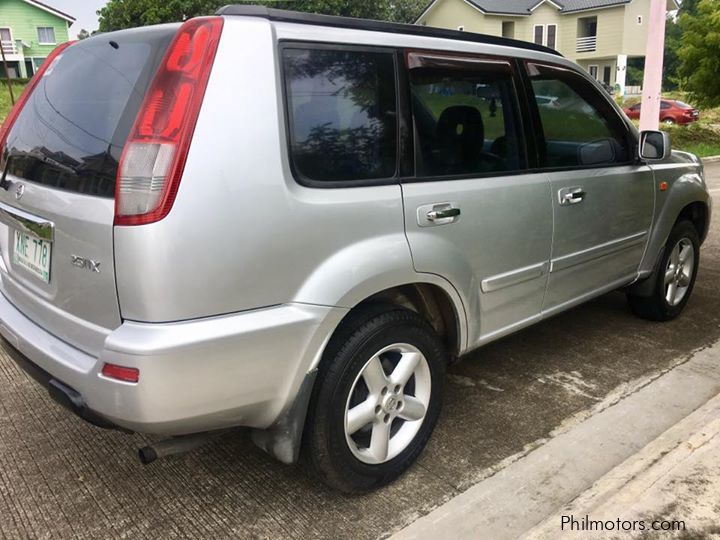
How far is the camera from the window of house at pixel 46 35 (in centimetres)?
4400

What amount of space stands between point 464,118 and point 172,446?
184 cm

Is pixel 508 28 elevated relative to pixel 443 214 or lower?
elevated

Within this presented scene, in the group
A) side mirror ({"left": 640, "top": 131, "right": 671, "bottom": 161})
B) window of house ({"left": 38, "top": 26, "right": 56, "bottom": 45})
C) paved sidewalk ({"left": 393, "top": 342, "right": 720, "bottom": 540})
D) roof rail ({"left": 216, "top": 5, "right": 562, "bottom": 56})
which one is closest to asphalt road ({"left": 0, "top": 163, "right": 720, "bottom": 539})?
paved sidewalk ({"left": 393, "top": 342, "right": 720, "bottom": 540})

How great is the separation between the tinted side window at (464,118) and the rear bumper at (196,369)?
35.2 inches

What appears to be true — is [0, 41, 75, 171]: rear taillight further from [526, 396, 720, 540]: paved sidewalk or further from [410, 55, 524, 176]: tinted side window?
[526, 396, 720, 540]: paved sidewalk

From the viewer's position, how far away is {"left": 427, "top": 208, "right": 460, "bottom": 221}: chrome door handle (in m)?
2.66

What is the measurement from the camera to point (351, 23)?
8.21 feet

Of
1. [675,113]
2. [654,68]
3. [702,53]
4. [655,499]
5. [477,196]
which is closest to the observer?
[655,499]

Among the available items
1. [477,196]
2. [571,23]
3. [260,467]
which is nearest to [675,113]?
[571,23]

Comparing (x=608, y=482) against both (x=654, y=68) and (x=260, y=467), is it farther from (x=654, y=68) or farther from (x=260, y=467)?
(x=654, y=68)

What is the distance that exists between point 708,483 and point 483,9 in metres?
43.5

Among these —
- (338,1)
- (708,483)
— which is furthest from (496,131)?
(338,1)

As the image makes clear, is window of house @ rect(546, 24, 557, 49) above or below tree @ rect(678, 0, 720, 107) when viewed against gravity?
above

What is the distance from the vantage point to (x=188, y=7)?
32.4 m
